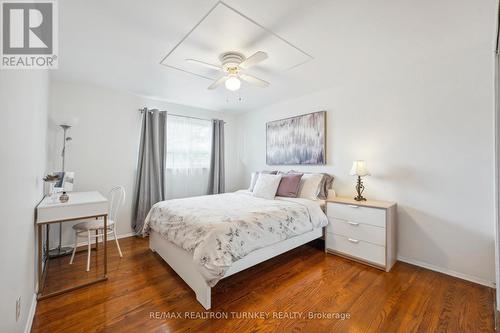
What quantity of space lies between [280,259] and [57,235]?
3.05 m

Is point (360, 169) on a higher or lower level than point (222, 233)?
higher

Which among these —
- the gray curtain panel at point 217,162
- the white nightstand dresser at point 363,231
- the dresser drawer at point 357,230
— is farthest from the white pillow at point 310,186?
the gray curtain panel at point 217,162

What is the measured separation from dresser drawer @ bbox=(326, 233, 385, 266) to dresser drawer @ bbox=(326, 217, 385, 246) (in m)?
0.05

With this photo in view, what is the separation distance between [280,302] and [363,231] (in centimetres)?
134

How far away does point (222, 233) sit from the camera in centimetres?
185

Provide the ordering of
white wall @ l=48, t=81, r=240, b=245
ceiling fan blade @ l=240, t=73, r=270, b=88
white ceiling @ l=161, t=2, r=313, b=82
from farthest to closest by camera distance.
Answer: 1. white wall @ l=48, t=81, r=240, b=245
2. ceiling fan blade @ l=240, t=73, r=270, b=88
3. white ceiling @ l=161, t=2, r=313, b=82

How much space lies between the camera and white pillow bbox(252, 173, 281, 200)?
317 cm

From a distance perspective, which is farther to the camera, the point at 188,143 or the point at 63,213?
the point at 188,143

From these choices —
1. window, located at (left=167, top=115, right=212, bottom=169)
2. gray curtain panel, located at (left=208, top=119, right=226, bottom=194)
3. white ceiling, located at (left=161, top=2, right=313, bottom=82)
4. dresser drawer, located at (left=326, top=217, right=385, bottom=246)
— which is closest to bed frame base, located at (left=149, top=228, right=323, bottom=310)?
dresser drawer, located at (left=326, top=217, right=385, bottom=246)

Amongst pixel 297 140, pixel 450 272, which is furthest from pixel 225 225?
pixel 450 272

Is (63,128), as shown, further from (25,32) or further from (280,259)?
(280,259)

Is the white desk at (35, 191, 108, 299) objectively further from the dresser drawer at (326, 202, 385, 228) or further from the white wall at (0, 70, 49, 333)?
the dresser drawer at (326, 202, 385, 228)

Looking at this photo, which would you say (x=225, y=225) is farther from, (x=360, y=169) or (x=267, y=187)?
(x=360, y=169)

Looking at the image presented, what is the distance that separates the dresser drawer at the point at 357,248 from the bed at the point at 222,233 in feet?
0.64
